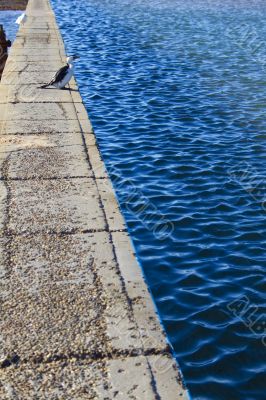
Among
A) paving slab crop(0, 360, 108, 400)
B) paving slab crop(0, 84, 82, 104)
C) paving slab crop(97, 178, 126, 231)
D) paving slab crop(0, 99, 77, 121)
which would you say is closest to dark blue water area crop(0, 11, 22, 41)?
paving slab crop(0, 84, 82, 104)

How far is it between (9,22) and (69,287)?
70.2ft

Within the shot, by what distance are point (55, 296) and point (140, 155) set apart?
5272 millimetres

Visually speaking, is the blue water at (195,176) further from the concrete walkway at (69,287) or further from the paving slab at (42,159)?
the paving slab at (42,159)

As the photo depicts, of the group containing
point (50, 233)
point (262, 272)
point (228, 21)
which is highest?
point (50, 233)

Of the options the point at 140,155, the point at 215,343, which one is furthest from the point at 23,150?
the point at 215,343

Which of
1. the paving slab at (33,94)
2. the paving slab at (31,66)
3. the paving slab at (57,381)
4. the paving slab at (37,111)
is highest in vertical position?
the paving slab at (57,381)

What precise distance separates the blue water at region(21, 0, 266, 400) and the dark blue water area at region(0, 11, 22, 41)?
7.97 ft

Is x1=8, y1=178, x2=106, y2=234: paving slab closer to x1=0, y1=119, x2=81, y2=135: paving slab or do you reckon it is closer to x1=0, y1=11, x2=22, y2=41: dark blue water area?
x1=0, y1=119, x2=81, y2=135: paving slab

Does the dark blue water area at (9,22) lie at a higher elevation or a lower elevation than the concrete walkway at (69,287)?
lower

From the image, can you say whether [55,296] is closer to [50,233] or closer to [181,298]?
[50,233]

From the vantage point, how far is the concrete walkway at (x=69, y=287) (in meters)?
4.18

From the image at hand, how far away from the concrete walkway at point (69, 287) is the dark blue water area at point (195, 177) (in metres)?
0.72

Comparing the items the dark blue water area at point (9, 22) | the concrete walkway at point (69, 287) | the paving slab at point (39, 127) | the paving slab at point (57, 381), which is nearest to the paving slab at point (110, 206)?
the concrete walkway at point (69, 287)

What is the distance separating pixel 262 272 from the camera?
6.66 metres
